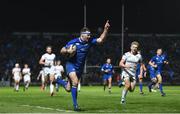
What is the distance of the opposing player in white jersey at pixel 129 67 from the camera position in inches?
825

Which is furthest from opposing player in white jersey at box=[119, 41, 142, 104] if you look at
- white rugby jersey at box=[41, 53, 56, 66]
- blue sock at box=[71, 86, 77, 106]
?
white rugby jersey at box=[41, 53, 56, 66]

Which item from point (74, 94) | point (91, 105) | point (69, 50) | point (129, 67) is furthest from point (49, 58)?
point (69, 50)

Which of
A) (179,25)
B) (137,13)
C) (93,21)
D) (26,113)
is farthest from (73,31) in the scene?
(26,113)

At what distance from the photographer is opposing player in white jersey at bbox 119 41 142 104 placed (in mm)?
20953

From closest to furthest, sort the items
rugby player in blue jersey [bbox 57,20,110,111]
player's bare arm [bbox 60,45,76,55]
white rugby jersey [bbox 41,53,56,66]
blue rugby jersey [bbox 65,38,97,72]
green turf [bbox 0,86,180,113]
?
player's bare arm [bbox 60,45,76,55] < green turf [bbox 0,86,180,113] < rugby player in blue jersey [bbox 57,20,110,111] < blue rugby jersey [bbox 65,38,97,72] < white rugby jersey [bbox 41,53,56,66]

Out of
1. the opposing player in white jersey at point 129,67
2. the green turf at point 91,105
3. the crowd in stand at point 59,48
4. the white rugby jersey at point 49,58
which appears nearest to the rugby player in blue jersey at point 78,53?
the green turf at point 91,105

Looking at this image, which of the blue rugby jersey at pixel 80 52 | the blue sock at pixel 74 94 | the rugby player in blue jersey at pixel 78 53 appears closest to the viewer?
the blue sock at pixel 74 94

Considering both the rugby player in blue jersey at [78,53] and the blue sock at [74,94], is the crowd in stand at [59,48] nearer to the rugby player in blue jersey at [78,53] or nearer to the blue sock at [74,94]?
the rugby player in blue jersey at [78,53]

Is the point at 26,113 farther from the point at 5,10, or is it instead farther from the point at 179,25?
the point at 179,25

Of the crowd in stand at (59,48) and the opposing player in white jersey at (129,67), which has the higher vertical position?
the crowd in stand at (59,48)

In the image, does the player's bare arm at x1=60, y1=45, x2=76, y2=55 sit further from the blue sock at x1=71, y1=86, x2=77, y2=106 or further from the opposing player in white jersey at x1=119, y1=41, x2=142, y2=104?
the opposing player in white jersey at x1=119, y1=41, x2=142, y2=104

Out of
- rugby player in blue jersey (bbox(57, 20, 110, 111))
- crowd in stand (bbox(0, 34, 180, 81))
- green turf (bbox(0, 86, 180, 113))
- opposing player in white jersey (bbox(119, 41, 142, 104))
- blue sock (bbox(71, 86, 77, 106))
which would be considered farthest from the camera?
crowd in stand (bbox(0, 34, 180, 81))

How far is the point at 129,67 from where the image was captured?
70.3 ft

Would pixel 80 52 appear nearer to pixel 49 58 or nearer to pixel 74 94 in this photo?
pixel 74 94
